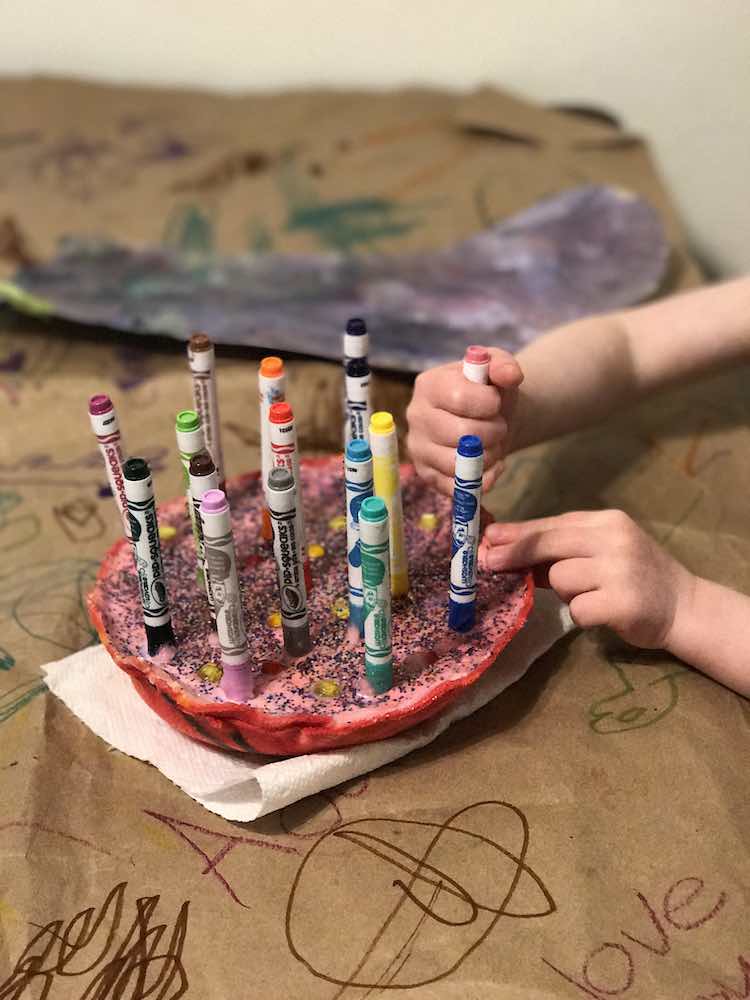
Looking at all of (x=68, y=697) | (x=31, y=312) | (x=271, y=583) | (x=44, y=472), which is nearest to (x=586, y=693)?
(x=271, y=583)

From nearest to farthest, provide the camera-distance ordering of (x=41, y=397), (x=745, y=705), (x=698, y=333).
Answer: (x=745, y=705), (x=698, y=333), (x=41, y=397)

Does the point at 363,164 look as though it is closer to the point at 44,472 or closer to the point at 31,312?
the point at 31,312

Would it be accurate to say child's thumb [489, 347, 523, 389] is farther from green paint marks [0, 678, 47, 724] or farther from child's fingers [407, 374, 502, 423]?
green paint marks [0, 678, 47, 724]

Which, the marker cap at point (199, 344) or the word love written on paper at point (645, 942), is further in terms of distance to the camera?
the marker cap at point (199, 344)

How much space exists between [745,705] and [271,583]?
298 mm

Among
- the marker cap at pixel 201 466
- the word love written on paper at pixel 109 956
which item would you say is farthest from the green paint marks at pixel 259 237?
the word love written on paper at pixel 109 956

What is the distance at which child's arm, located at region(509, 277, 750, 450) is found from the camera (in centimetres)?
76

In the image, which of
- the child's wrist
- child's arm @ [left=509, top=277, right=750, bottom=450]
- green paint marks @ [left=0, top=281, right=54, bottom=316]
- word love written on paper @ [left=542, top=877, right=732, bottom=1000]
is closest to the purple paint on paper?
green paint marks @ [left=0, top=281, right=54, bottom=316]

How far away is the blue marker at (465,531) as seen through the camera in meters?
0.52

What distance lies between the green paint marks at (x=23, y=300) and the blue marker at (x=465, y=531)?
0.61m

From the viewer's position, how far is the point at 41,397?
0.93 m

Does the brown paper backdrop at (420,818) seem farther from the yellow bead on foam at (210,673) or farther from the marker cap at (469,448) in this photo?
the marker cap at (469,448)

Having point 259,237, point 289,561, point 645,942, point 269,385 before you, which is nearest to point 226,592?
point 289,561

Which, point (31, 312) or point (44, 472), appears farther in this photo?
point (31, 312)
